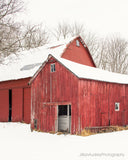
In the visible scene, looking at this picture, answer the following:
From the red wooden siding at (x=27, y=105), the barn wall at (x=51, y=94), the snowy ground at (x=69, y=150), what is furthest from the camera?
the red wooden siding at (x=27, y=105)

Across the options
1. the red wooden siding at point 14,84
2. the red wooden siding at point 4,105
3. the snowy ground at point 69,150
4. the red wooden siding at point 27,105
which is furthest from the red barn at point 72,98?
the red wooden siding at point 4,105

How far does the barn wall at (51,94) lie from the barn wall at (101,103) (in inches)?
21.0

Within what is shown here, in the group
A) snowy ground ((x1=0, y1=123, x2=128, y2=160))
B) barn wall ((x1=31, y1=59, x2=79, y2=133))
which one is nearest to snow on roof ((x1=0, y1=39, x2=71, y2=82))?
barn wall ((x1=31, y1=59, x2=79, y2=133))

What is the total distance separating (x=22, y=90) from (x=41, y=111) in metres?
5.94

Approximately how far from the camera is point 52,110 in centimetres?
1544

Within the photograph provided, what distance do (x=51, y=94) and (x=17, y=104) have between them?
7.23 meters

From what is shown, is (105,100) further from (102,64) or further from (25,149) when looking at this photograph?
(102,64)

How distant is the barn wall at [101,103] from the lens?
46.4 feet

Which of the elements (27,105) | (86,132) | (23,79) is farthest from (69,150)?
(23,79)

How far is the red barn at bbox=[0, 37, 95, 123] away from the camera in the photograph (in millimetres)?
20984

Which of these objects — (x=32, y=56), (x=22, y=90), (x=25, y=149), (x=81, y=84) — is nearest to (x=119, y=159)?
(x=25, y=149)

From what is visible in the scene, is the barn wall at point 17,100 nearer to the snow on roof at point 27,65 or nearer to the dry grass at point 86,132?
the snow on roof at point 27,65

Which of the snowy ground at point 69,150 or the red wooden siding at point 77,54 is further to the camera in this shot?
the red wooden siding at point 77,54

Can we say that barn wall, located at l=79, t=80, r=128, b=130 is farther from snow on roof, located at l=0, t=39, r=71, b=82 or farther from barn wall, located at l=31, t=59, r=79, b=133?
snow on roof, located at l=0, t=39, r=71, b=82
